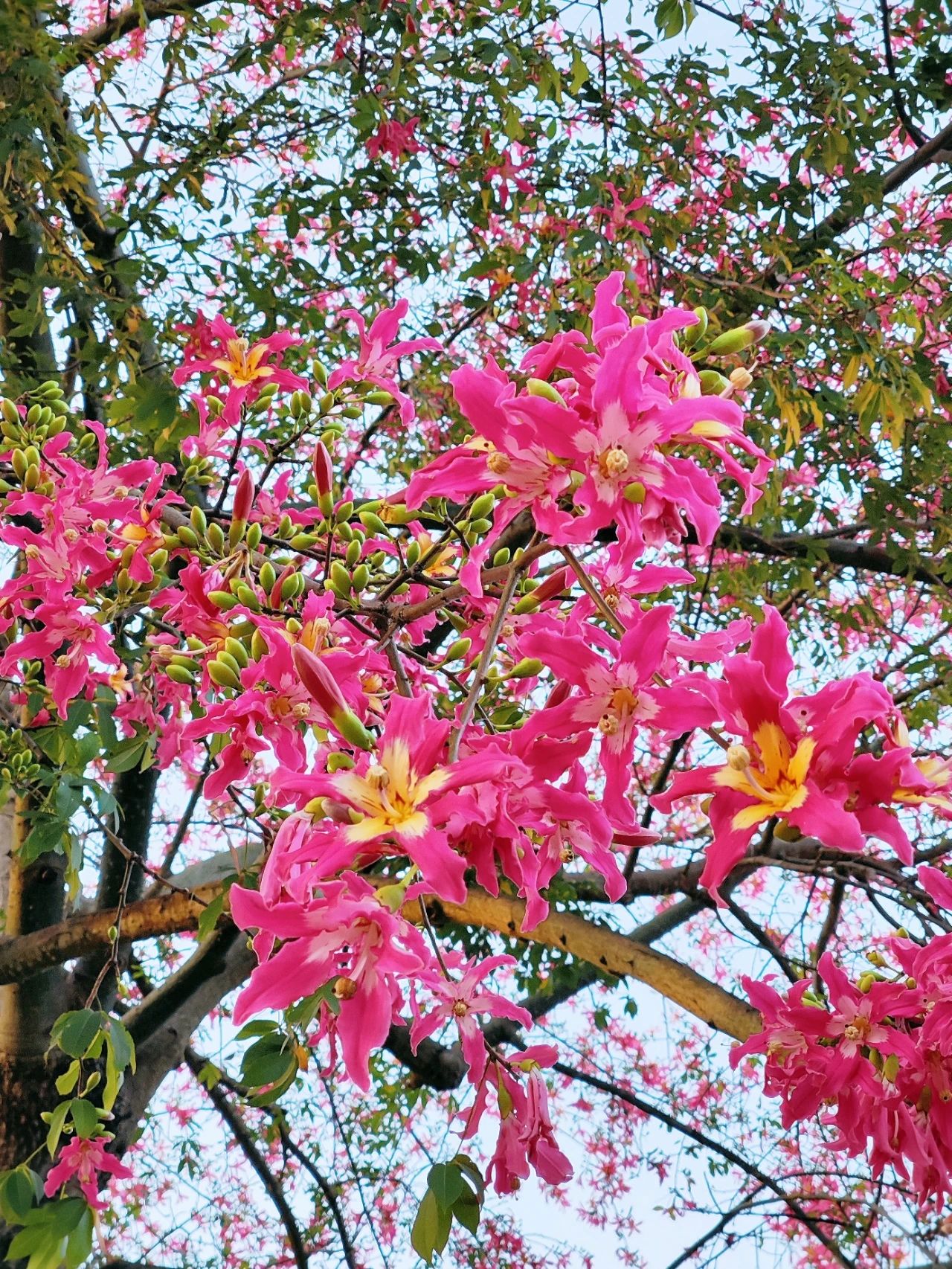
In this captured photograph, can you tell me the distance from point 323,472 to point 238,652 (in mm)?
196

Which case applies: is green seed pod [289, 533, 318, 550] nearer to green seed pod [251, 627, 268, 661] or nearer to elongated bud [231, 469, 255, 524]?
elongated bud [231, 469, 255, 524]

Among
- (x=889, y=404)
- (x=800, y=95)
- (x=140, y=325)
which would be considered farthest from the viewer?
(x=800, y=95)

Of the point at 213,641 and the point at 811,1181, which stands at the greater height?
the point at 811,1181

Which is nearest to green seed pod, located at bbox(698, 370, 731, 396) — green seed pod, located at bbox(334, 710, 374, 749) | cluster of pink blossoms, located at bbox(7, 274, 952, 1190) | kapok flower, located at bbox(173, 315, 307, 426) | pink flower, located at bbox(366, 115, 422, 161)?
cluster of pink blossoms, located at bbox(7, 274, 952, 1190)

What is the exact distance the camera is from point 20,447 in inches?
49.9

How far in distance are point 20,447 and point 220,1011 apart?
118 inches

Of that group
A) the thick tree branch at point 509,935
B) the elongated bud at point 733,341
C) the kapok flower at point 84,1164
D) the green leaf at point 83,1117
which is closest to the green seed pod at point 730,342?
the elongated bud at point 733,341

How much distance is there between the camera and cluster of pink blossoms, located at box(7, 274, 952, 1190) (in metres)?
0.62

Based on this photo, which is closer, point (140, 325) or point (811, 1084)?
point (811, 1084)

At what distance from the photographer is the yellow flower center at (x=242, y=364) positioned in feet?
4.09

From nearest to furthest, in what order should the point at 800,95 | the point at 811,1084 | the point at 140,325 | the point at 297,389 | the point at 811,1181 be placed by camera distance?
the point at 811,1084 < the point at 297,389 < the point at 140,325 < the point at 800,95 < the point at 811,1181

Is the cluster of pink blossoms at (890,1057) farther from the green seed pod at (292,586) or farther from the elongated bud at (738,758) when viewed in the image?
the green seed pod at (292,586)

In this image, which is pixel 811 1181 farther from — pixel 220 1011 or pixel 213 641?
pixel 213 641

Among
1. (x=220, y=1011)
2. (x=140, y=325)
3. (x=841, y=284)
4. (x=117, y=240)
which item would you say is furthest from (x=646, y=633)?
(x=220, y=1011)
